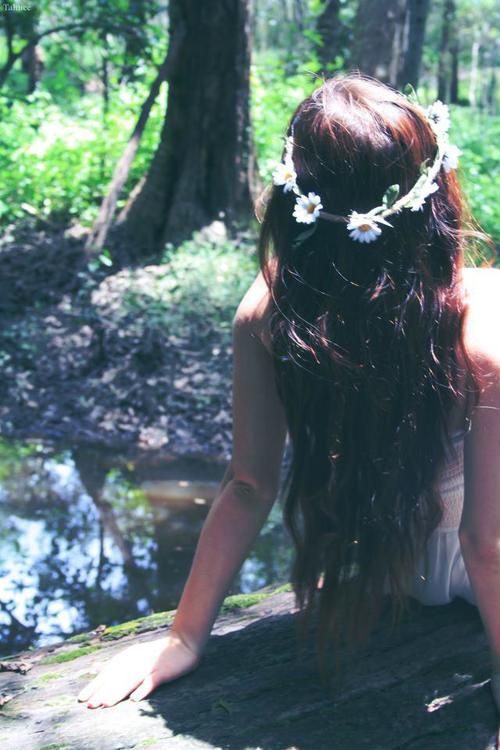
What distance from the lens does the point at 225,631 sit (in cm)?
234

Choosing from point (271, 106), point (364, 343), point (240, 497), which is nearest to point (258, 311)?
point (364, 343)

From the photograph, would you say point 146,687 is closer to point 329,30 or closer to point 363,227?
point 363,227

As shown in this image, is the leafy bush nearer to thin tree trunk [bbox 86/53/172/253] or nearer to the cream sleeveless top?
thin tree trunk [bbox 86/53/172/253]

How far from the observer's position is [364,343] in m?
1.72

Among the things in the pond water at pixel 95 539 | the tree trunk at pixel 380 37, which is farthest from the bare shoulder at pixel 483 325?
the tree trunk at pixel 380 37

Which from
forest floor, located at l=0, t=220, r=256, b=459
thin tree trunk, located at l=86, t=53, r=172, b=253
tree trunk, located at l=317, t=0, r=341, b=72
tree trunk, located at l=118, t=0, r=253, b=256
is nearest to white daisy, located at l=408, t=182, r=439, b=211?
forest floor, located at l=0, t=220, r=256, b=459

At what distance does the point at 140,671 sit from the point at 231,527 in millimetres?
383

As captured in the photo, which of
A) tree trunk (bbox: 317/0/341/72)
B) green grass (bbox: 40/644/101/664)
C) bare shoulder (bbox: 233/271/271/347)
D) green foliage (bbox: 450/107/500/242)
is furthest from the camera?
tree trunk (bbox: 317/0/341/72)

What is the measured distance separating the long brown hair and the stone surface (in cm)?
21

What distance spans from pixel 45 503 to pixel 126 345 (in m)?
1.90

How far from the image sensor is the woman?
1.68 meters

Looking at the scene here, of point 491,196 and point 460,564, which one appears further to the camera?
point 491,196

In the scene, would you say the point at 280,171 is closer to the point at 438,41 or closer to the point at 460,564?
the point at 460,564

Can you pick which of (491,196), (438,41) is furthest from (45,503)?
(438,41)
